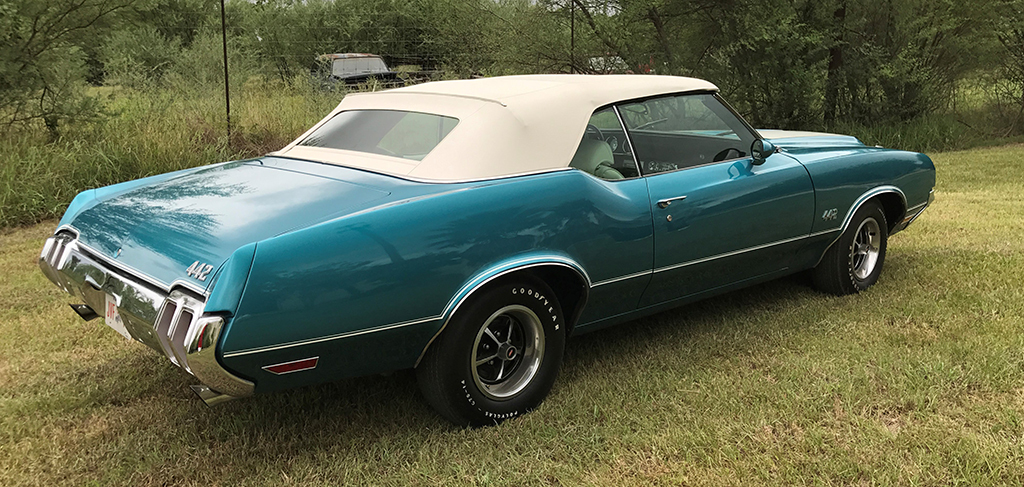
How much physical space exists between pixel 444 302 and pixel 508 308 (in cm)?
Answer: 33

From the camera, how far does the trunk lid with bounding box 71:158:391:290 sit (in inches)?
100.0

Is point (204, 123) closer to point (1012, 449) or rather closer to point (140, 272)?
point (140, 272)

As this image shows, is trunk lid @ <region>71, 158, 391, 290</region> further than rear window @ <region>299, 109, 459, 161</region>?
No

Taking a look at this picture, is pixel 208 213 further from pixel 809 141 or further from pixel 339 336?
pixel 809 141

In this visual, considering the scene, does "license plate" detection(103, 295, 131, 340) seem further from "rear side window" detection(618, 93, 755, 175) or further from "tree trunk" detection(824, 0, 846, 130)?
"tree trunk" detection(824, 0, 846, 130)

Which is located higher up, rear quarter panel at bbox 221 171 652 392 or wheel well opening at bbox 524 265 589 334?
rear quarter panel at bbox 221 171 652 392

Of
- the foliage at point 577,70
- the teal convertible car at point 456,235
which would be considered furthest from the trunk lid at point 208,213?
the foliage at point 577,70

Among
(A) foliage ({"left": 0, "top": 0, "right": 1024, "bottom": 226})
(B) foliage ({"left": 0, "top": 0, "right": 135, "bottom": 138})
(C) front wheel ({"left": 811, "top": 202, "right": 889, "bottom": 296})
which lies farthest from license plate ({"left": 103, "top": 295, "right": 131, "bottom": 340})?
(B) foliage ({"left": 0, "top": 0, "right": 135, "bottom": 138})

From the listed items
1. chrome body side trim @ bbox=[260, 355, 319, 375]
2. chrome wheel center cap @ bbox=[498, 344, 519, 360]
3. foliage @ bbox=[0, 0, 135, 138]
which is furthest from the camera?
foliage @ bbox=[0, 0, 135, 138]

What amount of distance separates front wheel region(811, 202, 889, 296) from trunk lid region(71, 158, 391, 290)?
9.21ft

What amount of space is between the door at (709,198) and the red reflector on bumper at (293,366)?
1.59 metres

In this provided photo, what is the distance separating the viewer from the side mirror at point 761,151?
3.90 meters

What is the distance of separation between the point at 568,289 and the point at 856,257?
7.74ft

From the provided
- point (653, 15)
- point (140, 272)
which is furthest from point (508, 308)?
point (653, 15)
